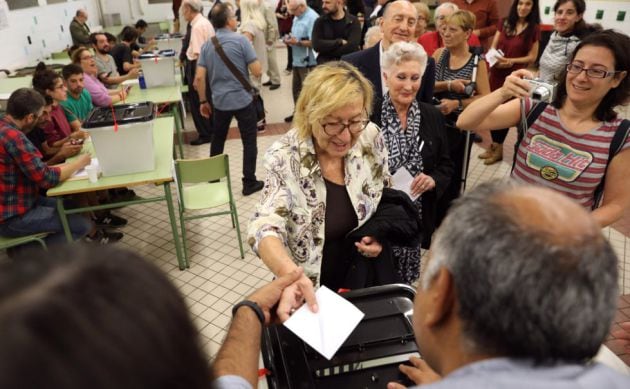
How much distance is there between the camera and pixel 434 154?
7.68ft

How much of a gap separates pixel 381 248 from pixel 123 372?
1.47m

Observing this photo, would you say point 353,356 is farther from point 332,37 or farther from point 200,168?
point 332,37

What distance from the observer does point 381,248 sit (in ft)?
5.78

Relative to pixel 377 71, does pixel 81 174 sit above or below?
below

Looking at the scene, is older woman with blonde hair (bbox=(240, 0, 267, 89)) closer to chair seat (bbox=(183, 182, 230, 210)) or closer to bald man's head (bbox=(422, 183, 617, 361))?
chair seat (bbox=(183, 182, 230, 210))

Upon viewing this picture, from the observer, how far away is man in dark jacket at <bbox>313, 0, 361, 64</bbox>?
476 cm

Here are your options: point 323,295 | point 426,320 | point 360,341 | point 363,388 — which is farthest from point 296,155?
point 426,320

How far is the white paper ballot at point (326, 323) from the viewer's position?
40.6 inches

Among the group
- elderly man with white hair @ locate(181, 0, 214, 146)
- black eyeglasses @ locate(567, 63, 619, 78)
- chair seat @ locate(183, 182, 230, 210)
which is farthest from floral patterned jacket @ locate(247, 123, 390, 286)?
elderly man with white hair @ locate(181, 0, 214, 146)

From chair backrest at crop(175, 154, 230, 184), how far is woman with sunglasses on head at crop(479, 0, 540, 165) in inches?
114

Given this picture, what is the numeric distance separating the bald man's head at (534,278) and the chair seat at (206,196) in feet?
9.43

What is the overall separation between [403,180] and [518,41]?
9.99ft

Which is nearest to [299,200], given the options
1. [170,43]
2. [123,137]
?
[123,137]

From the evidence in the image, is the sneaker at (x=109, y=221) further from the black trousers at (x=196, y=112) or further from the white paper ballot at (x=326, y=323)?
the white paper ballot at (x=326, y=323)
